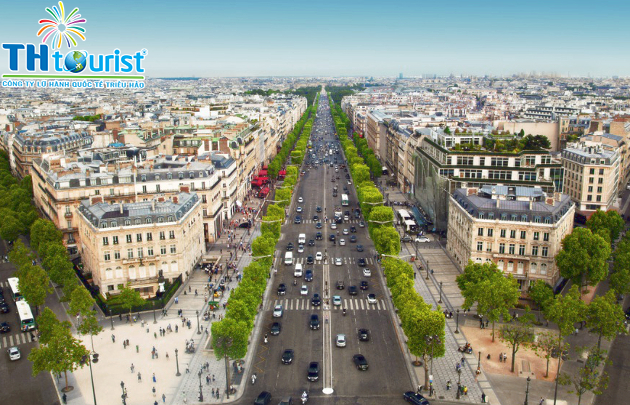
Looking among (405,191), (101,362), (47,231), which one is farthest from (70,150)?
(101,362)

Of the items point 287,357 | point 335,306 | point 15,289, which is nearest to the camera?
point 287,357

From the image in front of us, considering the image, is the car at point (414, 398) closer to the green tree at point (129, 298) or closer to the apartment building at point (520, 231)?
the apartment building at point (520, 231)

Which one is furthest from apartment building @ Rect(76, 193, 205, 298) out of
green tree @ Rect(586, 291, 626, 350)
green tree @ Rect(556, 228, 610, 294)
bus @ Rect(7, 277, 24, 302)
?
green tree @ Rect(586, 291, 626, 350)

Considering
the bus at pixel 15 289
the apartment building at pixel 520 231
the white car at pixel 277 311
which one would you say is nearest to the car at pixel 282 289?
the white car at pixel 277 311

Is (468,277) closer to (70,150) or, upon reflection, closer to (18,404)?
(18,404)

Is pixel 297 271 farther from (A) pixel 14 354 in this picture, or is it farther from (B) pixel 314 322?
(A) pixel 14 354

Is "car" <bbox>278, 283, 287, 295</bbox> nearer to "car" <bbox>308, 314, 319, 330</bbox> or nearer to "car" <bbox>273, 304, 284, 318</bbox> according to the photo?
"car" <bbox>273, 304, 284, 318</bbox>

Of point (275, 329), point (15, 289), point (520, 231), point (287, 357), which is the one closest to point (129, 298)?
point (275, 329)
